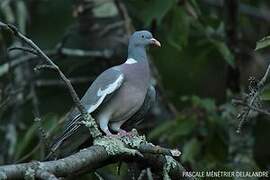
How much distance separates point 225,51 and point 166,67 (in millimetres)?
1594

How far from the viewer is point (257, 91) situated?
340 centimetres

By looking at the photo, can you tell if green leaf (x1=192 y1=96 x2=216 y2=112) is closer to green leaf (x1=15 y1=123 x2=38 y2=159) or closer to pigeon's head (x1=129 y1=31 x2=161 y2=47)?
pigeon's head (x1=129 y1=31 x2=161 y2=47)

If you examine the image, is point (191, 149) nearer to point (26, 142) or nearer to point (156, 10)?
point (156, 10)

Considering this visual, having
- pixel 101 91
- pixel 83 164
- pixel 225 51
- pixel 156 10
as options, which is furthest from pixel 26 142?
pixel 83 164

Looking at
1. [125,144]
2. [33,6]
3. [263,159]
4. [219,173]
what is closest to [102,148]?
[125,144]

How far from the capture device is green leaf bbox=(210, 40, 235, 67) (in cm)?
538

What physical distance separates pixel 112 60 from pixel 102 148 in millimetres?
2976

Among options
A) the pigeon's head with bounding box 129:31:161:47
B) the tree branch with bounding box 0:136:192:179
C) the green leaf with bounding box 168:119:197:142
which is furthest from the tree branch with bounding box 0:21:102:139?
the green leaf with bounding box 168:119:197:142

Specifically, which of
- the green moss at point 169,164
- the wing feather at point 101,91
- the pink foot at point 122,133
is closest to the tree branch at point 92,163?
the green moss at point 169,164

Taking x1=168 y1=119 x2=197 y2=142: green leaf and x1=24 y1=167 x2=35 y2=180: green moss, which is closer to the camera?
x1=24 y1=167 x2=35 y2=180: green moss

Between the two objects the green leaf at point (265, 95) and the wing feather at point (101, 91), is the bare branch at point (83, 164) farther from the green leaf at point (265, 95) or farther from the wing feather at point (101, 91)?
Result: the wing feather at point (101, 91)

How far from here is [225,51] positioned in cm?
541

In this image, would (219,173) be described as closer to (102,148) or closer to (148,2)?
(148,2)

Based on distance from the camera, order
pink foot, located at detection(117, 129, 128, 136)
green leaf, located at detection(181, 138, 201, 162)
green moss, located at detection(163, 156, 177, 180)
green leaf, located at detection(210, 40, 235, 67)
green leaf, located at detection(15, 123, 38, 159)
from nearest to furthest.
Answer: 1. green moss, located at detection(163, 156, 177, 180)
2. pink foot, located at detection(117, 129, 128, 136)
3. green leaf, located at detection(15, 123, 38, 159)
4. green leaf, located at detection(210, 40, 235, 67)
5. green leaf, located at detection(181, 138, 201, 162)
